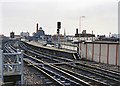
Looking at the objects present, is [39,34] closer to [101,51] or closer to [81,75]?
[101,51]

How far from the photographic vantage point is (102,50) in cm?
2439

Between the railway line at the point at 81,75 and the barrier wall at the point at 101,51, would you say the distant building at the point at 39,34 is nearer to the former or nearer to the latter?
the barrier wall at the point at 101,51

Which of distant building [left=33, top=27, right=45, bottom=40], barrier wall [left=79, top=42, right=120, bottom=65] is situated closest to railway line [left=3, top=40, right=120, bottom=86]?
barrier wall [left=79, top=42, right=120, bottom=65]

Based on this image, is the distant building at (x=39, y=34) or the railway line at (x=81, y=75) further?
the distant building at (x=39, y=34)

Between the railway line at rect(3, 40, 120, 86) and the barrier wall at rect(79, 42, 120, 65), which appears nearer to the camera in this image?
the railway line at rect(3, 40, 120, 86)

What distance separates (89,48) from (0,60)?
684 inches

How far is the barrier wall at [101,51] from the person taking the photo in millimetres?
22312

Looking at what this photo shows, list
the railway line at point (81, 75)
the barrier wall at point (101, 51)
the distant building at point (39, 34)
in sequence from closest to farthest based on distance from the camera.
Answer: the railway line at point (81, 75) → the barrier wall at point (101, 51) → the distant building at point (39, 34)

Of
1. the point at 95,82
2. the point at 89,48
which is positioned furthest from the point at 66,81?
the point at 89,48

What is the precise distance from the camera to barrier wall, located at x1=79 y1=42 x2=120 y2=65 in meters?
22.3

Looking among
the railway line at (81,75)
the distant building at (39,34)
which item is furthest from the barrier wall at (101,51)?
the distant building at (39,34)

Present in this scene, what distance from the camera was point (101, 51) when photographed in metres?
24.5

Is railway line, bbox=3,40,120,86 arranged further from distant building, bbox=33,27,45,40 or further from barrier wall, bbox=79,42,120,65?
distant building, bbox=33,27,45,40

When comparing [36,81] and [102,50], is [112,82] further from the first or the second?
[102,50]
